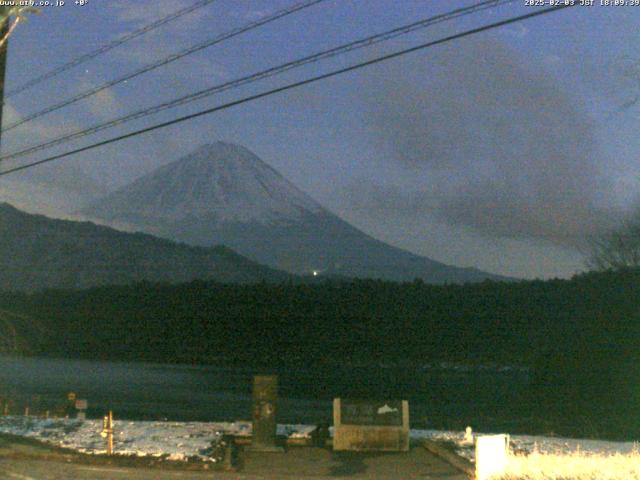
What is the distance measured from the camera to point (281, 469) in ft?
64.2

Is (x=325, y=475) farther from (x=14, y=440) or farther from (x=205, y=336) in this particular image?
(x=205, y=336)

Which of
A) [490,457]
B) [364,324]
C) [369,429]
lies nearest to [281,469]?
[369,429]

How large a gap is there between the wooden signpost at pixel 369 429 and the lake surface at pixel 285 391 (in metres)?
12.3

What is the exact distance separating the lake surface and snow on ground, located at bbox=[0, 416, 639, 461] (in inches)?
402

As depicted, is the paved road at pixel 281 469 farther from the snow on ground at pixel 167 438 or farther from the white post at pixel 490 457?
the white post at pixel 490 457

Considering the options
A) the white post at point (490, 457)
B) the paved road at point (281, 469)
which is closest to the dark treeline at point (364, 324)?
the paved road at point (281, 469)

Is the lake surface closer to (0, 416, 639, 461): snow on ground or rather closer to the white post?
(0, 416, 639, 461): snow on ground

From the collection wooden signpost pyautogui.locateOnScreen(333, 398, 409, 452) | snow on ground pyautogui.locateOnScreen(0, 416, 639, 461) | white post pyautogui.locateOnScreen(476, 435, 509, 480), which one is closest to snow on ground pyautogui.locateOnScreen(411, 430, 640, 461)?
snow on ground pyautogui.locateOnScreen(0, 416, 639, 461)

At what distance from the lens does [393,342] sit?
4363 inches

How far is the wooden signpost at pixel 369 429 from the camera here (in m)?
22.8

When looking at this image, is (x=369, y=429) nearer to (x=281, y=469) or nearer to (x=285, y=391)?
(x=281, y=469)

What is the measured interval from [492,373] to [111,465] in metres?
75.8

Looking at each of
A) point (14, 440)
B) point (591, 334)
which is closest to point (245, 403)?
point (14, 440)

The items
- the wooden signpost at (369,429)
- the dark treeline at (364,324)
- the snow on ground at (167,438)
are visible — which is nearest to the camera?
the snow on ground at (167,438)
